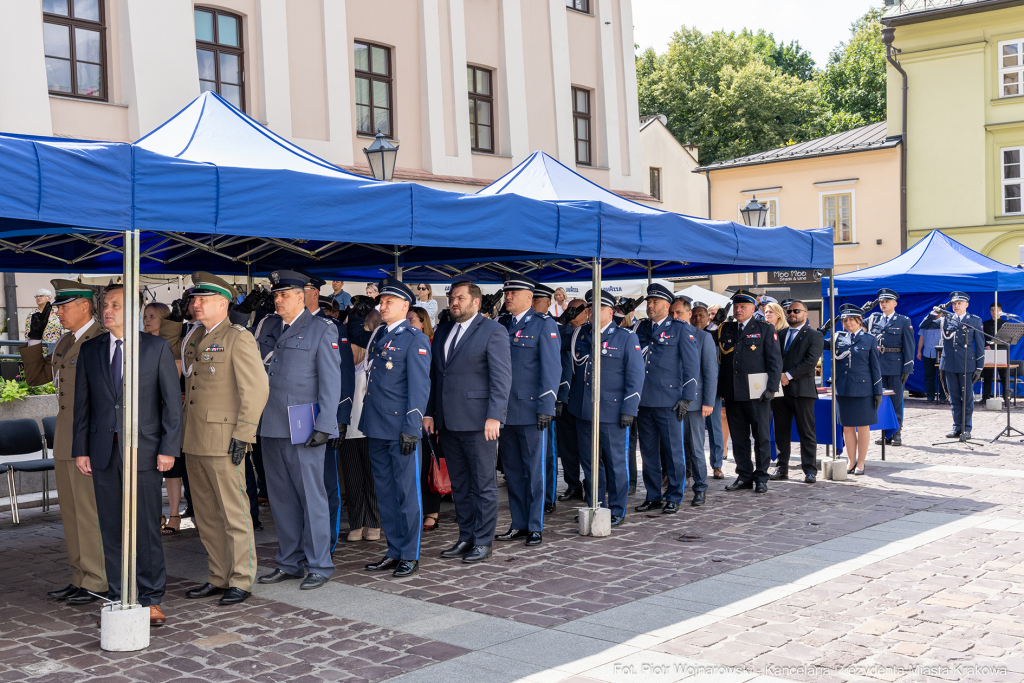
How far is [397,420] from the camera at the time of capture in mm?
6742

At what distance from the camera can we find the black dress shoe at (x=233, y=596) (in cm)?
610

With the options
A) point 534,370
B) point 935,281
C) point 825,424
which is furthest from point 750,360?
point 935,281

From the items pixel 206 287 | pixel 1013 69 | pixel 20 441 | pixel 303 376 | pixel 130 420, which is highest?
pixel 1013 69

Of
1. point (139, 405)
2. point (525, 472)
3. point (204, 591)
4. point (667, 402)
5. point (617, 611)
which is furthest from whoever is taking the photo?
point (667, 402)

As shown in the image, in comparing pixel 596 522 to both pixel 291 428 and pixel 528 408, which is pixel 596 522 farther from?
pixel 291 428

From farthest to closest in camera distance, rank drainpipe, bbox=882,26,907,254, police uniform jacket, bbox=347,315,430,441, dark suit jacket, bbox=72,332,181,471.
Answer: drainpipe, bbox=882,26,907,254 → police uniform jacket, bbox=347,315,430,441 → dark suit jacket, bbox=72,332,181,471

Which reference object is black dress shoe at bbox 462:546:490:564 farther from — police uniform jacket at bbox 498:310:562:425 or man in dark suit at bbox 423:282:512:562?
police uniform jacket at bbox 498:310:562:425

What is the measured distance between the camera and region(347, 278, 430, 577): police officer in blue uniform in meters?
6.74

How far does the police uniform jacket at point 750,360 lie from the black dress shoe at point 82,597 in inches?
250

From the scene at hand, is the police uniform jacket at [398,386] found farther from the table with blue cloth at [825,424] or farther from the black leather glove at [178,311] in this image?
the table with blue cloth at [825,424]

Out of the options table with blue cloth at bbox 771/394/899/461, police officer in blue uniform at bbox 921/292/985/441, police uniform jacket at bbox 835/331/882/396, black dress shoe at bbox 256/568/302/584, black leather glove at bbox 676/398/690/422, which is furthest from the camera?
police officer in blue uniform at bbox 921/292/985/441

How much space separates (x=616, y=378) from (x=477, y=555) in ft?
6.93

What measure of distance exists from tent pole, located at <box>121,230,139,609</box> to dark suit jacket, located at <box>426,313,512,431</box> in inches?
93.7

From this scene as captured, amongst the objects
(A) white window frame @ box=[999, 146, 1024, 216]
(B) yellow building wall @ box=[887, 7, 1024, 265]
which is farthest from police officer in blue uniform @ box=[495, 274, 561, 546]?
(A) white window frame @ box=[999, 146, 1024, 216]
